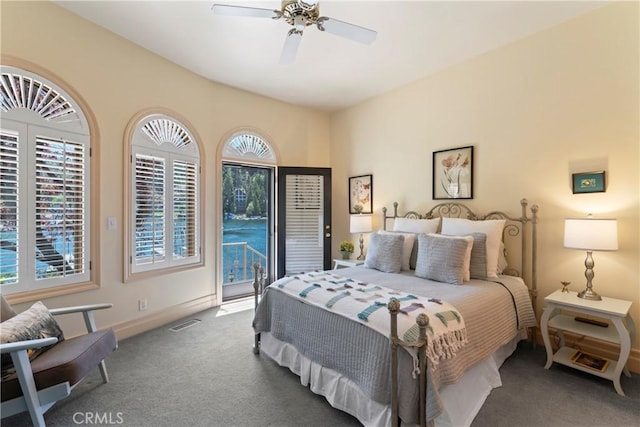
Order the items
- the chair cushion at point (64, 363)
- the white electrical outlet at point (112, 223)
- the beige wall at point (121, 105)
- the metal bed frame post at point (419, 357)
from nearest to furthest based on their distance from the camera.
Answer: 1. the metal bed frame post at point (419, 357)
2. the chair cushion at point (64, 363)
3. the beige wall at point (121, 105)
4. the white electrical outlet at point (112, 223)

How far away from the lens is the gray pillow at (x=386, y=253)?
3.12 m

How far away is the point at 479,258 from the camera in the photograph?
9.09 ft

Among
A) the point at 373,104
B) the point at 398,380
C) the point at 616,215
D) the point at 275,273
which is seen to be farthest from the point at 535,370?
the point at 373,104

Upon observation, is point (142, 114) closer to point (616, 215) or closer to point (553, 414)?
point (553, 414)

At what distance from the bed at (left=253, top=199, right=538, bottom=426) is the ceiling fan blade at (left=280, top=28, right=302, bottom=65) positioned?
199cm

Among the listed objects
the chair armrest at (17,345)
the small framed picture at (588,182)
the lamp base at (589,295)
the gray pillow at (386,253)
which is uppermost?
the small framed picture at (588,182)

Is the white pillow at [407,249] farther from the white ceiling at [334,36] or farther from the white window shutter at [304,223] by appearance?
the white ceiling at [334,36]

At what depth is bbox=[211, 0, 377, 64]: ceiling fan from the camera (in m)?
2.00

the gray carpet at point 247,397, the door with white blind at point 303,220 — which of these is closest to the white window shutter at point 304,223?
the door with white blind at point 303,220

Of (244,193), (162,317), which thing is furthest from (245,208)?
(162,317)

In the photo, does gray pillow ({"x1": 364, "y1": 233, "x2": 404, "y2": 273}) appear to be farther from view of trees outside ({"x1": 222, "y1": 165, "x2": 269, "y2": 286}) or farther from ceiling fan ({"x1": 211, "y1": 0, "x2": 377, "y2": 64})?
view of trees outside ({"x1": 222, "y1": 165, "x2": 269, "y2": 286})

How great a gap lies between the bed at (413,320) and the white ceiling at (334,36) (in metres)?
1.79

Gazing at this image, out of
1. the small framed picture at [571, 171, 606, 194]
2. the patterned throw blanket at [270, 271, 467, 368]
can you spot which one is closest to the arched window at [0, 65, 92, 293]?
the patterned throw blanket at [270, 271, 467, 368]

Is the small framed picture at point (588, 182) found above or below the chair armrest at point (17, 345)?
above
